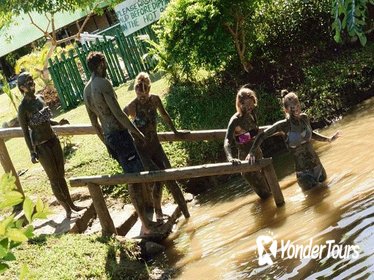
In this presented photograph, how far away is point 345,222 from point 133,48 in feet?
37.8

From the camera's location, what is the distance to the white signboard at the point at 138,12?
1608 centimetres

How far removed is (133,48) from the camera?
55.1 ft

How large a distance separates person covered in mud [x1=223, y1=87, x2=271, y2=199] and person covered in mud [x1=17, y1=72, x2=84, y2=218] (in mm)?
2371

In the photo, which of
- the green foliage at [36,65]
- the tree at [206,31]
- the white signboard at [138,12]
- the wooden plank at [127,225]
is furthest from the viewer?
the green foliage at [36,65]

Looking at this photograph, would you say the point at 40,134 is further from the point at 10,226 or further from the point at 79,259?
the point at 10,226

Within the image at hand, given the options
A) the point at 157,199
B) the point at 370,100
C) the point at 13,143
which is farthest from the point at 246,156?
the point at 13,143

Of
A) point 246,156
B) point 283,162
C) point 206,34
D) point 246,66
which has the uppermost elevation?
point 206,34

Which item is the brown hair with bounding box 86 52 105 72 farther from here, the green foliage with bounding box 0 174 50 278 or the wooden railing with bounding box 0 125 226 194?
the green foliage with bounding box 0 174 50 278

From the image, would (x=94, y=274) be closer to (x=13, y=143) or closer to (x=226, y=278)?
(x=226, y=278)

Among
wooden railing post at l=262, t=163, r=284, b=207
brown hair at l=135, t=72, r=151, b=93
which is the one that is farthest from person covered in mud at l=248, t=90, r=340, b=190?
brown hair at l=135, t=72, r=151, b=93

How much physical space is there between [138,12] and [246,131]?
9.28 m

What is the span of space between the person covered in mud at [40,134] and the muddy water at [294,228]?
5.87 feet
